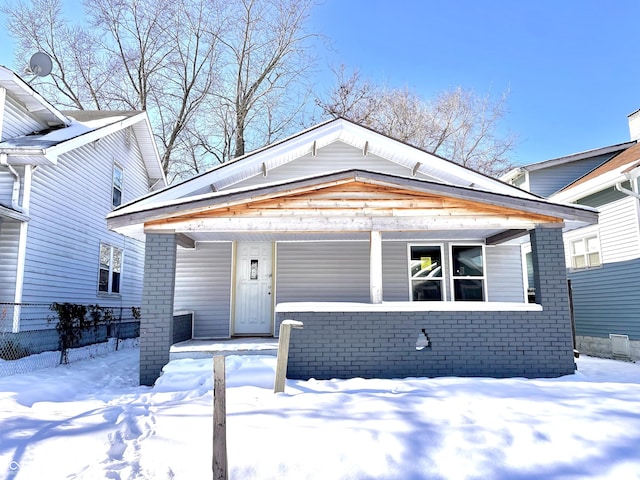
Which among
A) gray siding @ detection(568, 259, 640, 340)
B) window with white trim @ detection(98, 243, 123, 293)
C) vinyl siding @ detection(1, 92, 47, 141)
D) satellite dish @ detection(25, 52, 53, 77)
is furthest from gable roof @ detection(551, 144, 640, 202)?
satellite dish @ detection(25, 52, 53, 77)

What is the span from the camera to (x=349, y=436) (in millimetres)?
3492

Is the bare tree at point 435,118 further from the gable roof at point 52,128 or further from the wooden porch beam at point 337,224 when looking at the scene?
the wooden porch beam at point 337,224

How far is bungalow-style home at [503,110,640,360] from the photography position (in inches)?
392

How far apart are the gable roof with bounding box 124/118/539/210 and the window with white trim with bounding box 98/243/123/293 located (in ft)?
19.1

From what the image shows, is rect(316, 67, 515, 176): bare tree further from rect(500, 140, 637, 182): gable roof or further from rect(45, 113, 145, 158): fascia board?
rect(45, 113, 145, 158): fascia board

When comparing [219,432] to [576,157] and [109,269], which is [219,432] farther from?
[576,157]

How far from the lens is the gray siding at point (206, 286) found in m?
9.54

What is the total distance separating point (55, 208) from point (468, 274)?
984 cm

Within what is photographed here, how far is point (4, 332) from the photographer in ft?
28.0

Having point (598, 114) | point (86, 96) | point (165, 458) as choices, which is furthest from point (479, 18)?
point (165, 458)

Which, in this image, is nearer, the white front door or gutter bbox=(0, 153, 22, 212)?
gutter bbox=(0, 153, 22, 212)

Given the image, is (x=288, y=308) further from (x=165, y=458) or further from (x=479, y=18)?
(x=479, y=18)

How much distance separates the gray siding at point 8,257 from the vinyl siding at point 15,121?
1.97m

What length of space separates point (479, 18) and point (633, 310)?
64.1 ft
